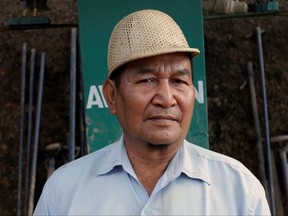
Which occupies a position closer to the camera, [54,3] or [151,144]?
[151,144]

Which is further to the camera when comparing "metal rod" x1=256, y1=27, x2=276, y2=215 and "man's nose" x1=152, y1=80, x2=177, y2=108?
"metal rod" x1=256, y1=27, x2=276, y2=215

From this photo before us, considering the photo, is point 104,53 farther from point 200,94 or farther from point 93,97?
point 200,94

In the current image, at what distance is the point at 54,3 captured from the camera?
15.5 feet

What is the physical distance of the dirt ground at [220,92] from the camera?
4.23m

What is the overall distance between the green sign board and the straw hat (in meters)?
1.42

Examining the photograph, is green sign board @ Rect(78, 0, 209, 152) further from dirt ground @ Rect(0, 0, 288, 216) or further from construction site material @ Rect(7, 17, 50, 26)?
dirt ground @ Rect(0, 0, 288, 216)

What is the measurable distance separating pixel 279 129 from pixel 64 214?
298 cm

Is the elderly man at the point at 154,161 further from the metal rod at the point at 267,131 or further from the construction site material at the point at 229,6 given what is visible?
the metal rod at the point at 267,131

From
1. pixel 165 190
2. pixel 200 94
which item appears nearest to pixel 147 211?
pixel 165 190

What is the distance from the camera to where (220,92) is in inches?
168

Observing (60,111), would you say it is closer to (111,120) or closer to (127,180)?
(111,120)

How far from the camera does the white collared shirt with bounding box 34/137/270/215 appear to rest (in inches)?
60.2

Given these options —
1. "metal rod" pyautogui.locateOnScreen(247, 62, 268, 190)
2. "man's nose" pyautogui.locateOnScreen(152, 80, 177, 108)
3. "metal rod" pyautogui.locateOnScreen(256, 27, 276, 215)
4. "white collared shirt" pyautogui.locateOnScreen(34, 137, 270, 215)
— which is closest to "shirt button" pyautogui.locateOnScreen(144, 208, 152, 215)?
"white collared shirt" pyautogui.locateOnScreen(34, 137, 270, 215)

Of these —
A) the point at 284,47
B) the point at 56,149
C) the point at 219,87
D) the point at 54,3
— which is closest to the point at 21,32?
the point at 54,3
